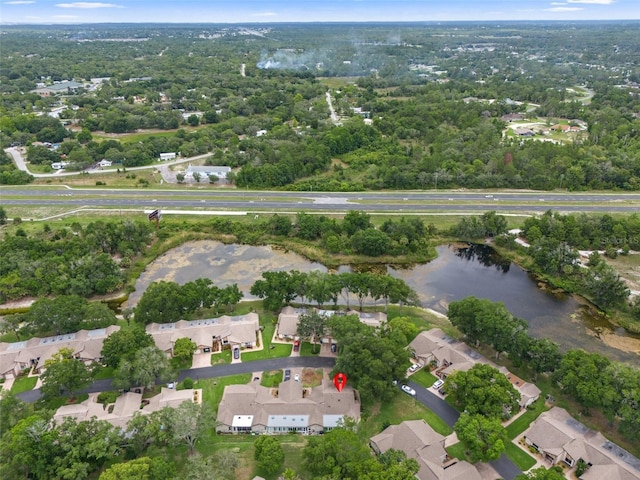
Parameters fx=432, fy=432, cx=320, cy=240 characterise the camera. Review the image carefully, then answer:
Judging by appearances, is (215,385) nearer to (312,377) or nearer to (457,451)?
(312,377)

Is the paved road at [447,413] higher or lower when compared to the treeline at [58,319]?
lower

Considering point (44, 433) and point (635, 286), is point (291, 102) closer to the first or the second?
point (635, 286)

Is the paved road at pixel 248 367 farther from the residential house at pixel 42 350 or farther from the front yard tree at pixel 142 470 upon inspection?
the front yard tree at pixel 142 470

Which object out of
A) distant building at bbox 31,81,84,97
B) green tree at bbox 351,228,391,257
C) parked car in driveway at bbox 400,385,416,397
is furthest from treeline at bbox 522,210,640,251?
distant building at bbox 31,81,84,97

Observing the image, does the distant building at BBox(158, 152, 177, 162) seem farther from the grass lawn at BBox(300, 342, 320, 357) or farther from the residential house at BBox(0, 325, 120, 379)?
the grass lawn at BBox(300, 342, 320, 357)

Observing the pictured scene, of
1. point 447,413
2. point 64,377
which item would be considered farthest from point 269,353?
point 64,377

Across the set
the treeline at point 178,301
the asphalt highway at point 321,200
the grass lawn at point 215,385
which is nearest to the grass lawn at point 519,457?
the grass lawn at point 215,385
